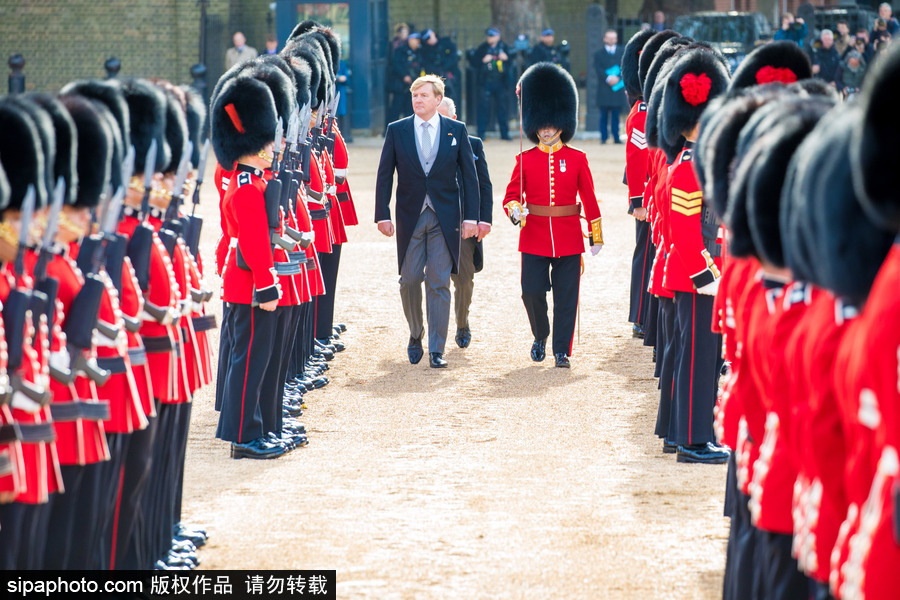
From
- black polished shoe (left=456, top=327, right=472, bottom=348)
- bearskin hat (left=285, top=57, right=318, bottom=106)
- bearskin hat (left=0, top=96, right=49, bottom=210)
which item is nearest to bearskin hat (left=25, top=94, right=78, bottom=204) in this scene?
bearskin hat (left=0, top=96, right=49, bottom=210)

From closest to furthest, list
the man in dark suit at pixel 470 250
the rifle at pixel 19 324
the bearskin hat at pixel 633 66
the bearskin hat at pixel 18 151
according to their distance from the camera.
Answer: the rifle at pixel 19 324 < the bearskin hat at pixel 18 151 < the man in dark suit at pixel 470 250 < the bearskin hat at pixel 633 66

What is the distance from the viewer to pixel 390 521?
4.67 meters

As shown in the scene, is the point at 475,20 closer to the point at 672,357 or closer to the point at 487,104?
the point at 487,104

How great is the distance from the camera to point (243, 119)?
520 cm

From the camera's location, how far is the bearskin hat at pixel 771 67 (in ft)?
15.4

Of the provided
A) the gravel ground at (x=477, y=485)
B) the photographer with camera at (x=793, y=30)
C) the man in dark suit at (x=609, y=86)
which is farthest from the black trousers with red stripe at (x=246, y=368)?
the photographer with camera at (x=793, y=30)

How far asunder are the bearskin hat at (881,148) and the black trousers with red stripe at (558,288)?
4.92 meters

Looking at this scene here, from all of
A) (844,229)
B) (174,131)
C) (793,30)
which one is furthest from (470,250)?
(793,30)

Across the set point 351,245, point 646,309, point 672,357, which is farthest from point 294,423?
point 351,245

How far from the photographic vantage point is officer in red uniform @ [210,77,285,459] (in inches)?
203

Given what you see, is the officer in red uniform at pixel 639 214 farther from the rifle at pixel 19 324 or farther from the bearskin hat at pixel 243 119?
the rifle at pixel 19 324

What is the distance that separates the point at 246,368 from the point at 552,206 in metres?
2.44

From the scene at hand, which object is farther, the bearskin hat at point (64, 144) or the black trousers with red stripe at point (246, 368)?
the black trousers with red stripe at point (246, 368)

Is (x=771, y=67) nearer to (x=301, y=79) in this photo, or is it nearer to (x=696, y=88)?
(x=696, y=88)
